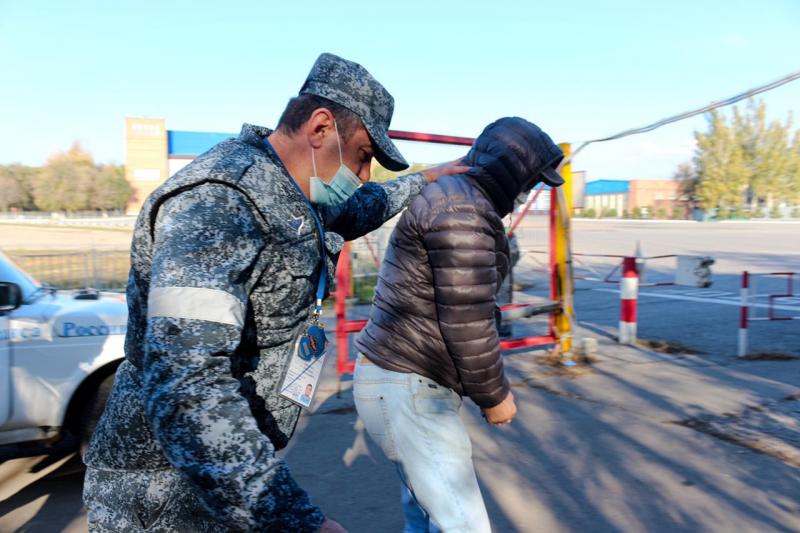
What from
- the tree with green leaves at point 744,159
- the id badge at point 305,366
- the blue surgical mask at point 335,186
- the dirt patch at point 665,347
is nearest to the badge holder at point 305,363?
the id badge at point 305,366

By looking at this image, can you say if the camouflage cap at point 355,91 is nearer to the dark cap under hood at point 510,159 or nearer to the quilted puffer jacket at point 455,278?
the quilted puffer jacket at point 455,278

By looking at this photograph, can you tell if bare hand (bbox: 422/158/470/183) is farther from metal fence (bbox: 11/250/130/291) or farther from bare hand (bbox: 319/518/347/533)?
metal fence (bbox: 11/250/130/291)

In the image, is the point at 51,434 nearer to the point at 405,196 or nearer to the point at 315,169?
the point at 405,196

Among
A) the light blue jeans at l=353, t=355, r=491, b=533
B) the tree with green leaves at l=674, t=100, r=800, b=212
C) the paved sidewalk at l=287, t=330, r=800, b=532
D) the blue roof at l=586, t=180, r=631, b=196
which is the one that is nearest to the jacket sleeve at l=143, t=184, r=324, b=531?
the light blue jeans at l=353, t=355, r=491, b=533

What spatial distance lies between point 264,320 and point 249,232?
0.23 m

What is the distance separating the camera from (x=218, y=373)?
3.99ft

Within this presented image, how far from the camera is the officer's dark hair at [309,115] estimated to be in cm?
158

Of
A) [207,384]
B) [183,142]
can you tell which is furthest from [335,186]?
[183,142]

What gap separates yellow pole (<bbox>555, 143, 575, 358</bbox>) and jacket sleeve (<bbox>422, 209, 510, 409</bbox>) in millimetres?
4930

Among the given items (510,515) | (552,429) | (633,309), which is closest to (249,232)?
(510,515)

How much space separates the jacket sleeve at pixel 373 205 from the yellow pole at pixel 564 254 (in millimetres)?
4290

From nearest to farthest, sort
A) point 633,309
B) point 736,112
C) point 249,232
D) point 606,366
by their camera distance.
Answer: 1. point 249,232
2. point 606,366
3. point 633,309
4. point 736,112

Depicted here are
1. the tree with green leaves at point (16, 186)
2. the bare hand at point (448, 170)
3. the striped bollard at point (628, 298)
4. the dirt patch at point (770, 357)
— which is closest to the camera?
the bare hand at point (448, 170)

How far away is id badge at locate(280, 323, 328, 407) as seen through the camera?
155 centimetres
